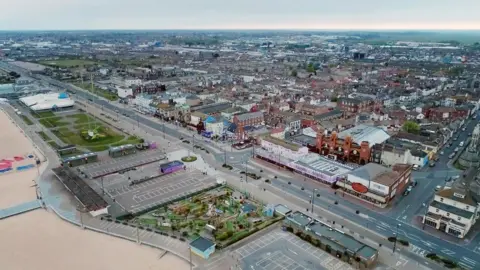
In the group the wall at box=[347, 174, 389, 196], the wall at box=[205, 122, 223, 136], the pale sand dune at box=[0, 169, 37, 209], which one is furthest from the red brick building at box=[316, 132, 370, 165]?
the pale sand dune at box=[0, 169, 37, 209]

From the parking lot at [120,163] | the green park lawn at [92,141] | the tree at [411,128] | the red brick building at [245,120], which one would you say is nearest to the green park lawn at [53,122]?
the green park lawn at [92,141]

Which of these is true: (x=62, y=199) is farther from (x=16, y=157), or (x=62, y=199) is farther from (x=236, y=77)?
(x=236, y=77)

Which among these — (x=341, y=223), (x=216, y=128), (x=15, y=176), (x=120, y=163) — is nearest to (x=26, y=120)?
(x=15, y=176)

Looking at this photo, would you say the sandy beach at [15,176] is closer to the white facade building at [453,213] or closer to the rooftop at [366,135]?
the white facade building at [453,213]

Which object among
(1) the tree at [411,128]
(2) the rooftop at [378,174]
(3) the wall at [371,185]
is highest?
(1) the tree at [411,128]

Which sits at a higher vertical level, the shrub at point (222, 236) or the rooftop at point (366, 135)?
the rooftop at point (366, 135)
